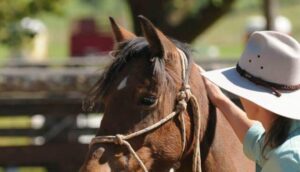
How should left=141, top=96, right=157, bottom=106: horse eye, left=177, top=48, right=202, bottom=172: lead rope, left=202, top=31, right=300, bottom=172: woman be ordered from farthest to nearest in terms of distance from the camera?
left=177, top=48, right=202, bottom=172: lead rope, left=141, top=96, right=157, bottom=106: horse eye, left=202, top=31, right=300, bottom=172: woman

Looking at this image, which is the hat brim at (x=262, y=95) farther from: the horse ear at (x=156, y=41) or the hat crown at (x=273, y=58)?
the horse ear at (x=156, y=41)

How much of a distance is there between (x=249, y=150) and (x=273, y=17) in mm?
5460

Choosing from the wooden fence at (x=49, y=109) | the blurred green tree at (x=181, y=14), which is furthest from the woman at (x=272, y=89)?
the blurred green tree at (x=181, y=14)

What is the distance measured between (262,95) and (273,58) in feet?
0.52

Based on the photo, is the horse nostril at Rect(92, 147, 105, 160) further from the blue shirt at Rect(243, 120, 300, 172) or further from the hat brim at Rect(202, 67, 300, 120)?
the blue shirt at Rect(243, 120, 300, 172)

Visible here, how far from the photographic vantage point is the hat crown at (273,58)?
3.68 m

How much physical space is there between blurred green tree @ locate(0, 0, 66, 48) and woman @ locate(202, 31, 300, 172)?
6.27 meters

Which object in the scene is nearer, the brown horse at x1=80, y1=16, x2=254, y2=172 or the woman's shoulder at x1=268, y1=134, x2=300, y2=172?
the woman's shoulder at x1=268, y1=134, x2=300, y2=172

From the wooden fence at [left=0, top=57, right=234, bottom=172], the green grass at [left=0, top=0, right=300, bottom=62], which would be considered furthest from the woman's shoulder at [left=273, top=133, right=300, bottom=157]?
the green grass at [left=0, top=0, right=300, bottom=62]

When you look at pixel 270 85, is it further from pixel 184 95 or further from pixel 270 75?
pixel 184 95

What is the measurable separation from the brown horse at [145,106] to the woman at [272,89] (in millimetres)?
264

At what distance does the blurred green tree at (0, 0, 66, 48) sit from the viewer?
1002 cm

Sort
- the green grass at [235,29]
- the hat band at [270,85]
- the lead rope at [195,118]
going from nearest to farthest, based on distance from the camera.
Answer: the hat band at [270,85]
the lead rope at [195,118]
the green grass at [235,29]

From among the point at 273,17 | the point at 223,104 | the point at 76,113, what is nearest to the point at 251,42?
the point at 223,104
